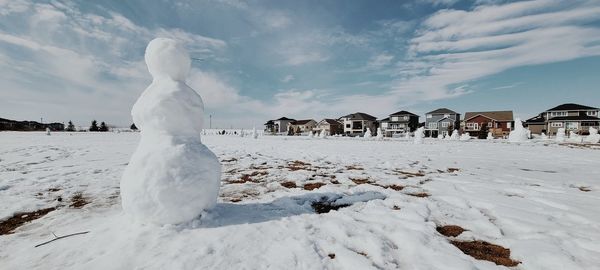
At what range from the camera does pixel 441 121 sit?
61219 millimetres

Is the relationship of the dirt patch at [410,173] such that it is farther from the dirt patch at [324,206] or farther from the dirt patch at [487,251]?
the dirt patch at [487,251]

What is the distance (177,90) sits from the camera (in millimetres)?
3779

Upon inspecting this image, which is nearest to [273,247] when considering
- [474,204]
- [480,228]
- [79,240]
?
[79,240]

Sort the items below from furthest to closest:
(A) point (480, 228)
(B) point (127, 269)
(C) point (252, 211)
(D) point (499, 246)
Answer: (C) point (252, 211) < (A) point (480, 228) < (D) point (499, 246) < (B) point (127, 269)

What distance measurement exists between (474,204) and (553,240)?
5.08 ft

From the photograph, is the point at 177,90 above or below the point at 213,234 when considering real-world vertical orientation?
above

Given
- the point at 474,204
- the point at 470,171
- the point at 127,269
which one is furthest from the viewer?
the point at 470,171

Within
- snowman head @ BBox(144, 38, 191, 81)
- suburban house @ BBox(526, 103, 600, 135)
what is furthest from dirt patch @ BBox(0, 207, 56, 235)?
suburban house @ BBox(526, 103, 600, 135)

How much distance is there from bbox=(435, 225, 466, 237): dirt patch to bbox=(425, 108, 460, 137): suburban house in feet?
205

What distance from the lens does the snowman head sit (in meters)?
3.87

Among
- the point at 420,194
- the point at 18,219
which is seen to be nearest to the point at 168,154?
the point at 18,219

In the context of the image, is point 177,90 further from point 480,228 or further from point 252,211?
point 480,228

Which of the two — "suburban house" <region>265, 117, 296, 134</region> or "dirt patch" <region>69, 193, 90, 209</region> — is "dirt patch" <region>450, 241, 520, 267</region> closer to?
"dirt patch" <region>69, 193, 90, 209</region>

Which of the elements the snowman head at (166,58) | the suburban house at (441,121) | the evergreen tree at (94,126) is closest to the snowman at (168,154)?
the snowman head at (166,58)
